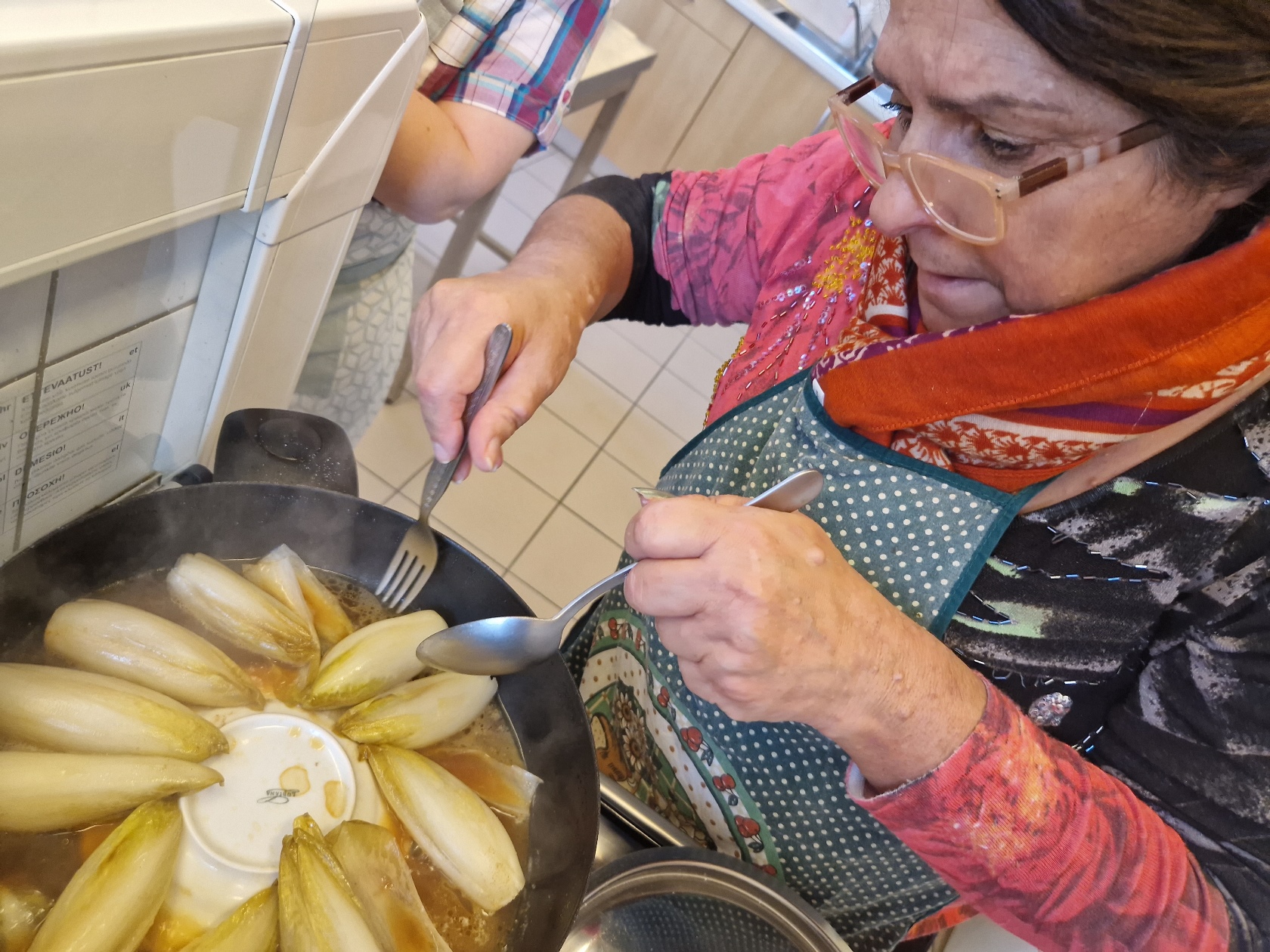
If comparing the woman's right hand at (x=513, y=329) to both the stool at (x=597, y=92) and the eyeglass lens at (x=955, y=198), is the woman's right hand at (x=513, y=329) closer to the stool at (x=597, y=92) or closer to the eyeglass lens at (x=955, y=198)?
the eyeglass lens at (x=955, y=198)

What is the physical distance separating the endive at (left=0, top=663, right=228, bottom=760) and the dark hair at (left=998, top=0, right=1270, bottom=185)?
0.62m

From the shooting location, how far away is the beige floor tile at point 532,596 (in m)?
1.86

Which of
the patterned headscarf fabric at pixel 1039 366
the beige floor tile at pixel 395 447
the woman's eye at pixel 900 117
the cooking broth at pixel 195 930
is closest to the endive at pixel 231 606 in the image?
the cooking broth at pixel 195 930

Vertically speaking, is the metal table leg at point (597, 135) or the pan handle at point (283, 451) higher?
the pan handle at point (283, 451)

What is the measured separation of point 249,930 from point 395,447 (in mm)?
1628

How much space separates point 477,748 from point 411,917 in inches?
5.4

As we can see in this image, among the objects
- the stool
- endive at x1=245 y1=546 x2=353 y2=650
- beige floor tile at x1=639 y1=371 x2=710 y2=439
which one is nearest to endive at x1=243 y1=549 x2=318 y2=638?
endive at x1=245 y1=546 x2=353 y2=650

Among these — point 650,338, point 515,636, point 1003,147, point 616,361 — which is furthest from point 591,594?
point 650,338

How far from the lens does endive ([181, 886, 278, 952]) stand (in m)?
0.45

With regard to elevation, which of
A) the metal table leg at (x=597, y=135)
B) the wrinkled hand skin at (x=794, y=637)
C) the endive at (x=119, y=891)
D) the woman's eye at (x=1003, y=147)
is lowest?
the metal table leg at (x=597, y=135)

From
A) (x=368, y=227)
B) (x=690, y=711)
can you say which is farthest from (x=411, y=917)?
(x=368, y=227)

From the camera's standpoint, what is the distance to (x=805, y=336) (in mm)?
744

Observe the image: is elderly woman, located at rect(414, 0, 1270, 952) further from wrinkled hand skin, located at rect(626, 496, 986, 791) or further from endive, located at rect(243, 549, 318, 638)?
endive, located at rect(243, 549, 318, 638)

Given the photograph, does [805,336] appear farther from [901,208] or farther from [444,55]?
[444,55]
